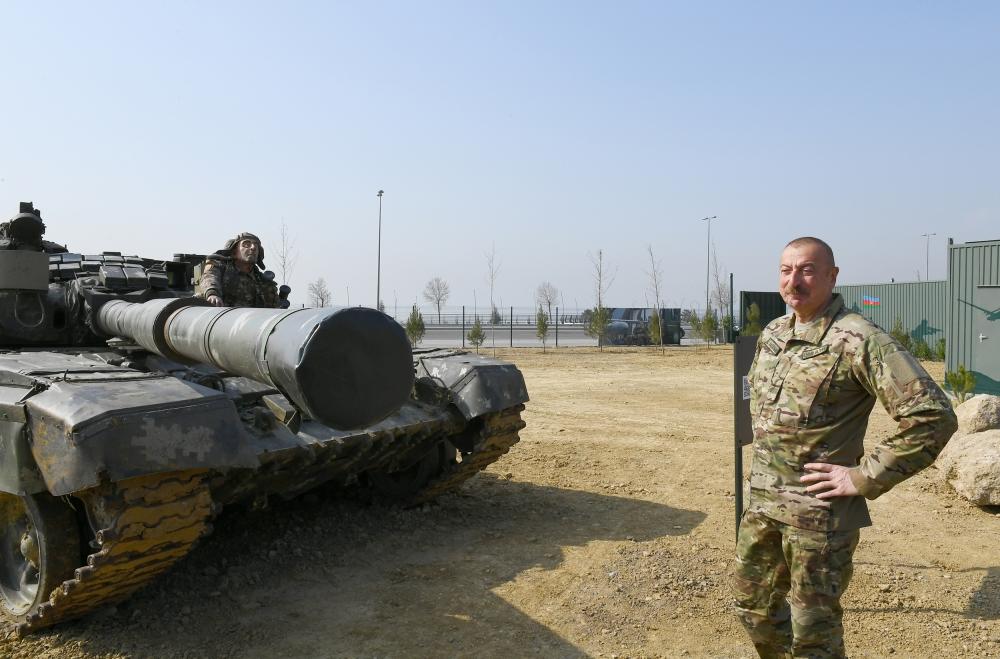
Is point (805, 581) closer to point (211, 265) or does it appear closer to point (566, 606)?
point (566, 606)

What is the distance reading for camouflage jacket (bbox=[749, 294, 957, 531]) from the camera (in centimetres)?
258

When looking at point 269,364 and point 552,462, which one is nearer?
point 269,364

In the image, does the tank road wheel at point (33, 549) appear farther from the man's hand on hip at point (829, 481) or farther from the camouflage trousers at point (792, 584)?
the man's hand on hip at point (829, 481)

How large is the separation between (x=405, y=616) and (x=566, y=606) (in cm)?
87

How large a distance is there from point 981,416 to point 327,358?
7.56 meters

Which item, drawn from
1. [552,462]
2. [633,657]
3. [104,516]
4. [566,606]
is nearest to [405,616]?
[566,606]

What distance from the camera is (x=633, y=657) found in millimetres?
3836

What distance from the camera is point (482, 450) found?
239 inches

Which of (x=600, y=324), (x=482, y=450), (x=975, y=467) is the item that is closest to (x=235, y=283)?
(x=482, y=450)

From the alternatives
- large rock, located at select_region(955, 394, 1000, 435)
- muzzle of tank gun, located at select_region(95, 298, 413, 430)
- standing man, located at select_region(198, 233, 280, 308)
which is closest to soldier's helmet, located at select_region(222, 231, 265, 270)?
standing man, located at select_region(198, 233, 280, 308)

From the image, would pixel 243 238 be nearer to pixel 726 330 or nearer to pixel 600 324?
pixel 600 324

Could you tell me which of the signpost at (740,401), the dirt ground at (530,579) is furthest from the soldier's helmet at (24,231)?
the signpost at (740,401)

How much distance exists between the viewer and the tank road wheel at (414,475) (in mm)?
6445

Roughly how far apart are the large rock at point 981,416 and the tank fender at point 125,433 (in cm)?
682
